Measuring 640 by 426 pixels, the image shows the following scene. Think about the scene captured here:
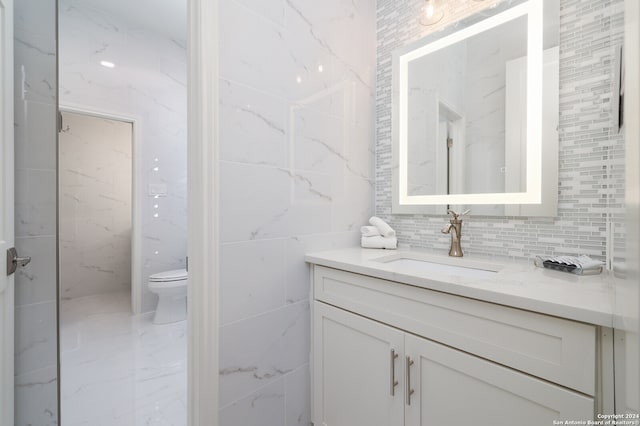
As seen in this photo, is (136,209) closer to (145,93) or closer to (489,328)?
(145,93)

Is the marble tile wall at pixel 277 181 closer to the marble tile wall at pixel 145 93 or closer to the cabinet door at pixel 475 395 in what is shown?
the cabinet door at pixel 475 395

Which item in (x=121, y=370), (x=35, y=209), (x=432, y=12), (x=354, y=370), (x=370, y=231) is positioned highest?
(x=432, y=12)

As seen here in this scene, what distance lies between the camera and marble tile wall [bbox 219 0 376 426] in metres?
1.08

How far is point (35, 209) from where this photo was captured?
1.05 m

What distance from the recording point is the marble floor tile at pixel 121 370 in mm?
1452

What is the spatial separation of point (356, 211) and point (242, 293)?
797 millimetres

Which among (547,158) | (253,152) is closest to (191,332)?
(253,152)

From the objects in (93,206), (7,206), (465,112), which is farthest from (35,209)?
(93,206)

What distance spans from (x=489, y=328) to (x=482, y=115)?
38.8 inches

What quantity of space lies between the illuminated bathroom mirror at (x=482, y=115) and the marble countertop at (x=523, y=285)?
0.31 metres

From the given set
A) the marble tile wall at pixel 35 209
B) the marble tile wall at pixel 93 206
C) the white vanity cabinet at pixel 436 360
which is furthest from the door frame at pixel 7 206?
the marble tile wall at pixel 93 206

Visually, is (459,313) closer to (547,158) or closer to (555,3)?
(547,158)

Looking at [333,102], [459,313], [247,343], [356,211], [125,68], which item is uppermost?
[125,68]

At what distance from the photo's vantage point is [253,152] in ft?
3.72
